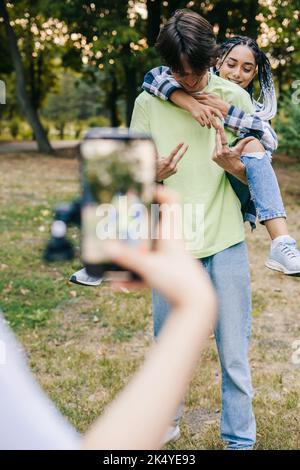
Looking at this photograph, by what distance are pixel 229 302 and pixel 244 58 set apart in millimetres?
1214

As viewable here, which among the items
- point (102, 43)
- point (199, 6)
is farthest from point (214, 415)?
point (199, 6)

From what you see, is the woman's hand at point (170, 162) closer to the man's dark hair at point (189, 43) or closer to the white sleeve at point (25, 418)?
the man's dark hair at point (189, 43)

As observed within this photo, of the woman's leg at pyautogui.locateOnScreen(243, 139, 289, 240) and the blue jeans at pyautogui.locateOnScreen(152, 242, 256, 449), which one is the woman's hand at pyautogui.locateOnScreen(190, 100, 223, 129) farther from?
the blue jeans at pyautogui.locateOnScreen(152, 242, 256, 449)

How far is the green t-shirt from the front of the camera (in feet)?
8.58

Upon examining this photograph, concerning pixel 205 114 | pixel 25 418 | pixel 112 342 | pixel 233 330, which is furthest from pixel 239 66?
pixel 25 418

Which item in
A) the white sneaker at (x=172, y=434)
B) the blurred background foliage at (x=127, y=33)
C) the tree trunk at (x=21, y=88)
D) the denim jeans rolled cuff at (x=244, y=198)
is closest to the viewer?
the denim jeans rolled cuff at (x=244, y=198)

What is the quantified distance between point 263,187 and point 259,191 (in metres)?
0.02

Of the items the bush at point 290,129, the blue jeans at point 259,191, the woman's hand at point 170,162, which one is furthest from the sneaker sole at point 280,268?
the bush at point 290,129

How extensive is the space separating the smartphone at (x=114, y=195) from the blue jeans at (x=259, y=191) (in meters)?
1.65

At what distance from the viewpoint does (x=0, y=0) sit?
18.9m

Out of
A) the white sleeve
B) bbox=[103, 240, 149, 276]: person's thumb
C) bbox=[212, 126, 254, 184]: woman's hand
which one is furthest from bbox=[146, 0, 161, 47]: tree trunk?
the white sleeve

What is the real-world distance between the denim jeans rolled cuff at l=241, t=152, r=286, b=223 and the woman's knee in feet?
0.11

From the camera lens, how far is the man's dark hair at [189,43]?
2332 mm

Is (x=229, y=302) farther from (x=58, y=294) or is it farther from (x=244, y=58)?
(x=58, y=294)
